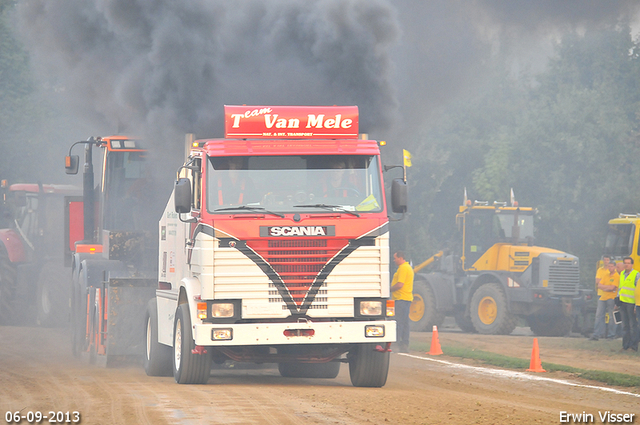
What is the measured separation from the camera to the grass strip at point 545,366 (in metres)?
13.5

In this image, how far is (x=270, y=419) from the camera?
9.14 metres

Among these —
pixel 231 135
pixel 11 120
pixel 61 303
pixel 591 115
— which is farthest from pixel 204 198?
pixel 591 115

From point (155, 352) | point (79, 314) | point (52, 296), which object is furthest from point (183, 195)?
point (52, 296)

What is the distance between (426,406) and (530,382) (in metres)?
Answer: 3.74

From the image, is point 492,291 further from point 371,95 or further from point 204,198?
point 204,198

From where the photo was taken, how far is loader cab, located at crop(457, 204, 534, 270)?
Result: 24625 millimetres

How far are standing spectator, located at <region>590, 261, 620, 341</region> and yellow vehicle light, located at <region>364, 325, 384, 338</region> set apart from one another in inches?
454

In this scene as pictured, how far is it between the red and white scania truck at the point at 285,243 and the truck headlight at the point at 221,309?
11mm

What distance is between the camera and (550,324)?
24172mm

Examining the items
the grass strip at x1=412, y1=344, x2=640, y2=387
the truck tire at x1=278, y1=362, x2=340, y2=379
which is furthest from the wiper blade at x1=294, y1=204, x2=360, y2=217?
the grass strip at x1=412, y1=344, x2=640, y2=387

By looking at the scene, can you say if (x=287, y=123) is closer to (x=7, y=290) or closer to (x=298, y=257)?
(x=298, y=257)

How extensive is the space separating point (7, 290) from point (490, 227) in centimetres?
1212
